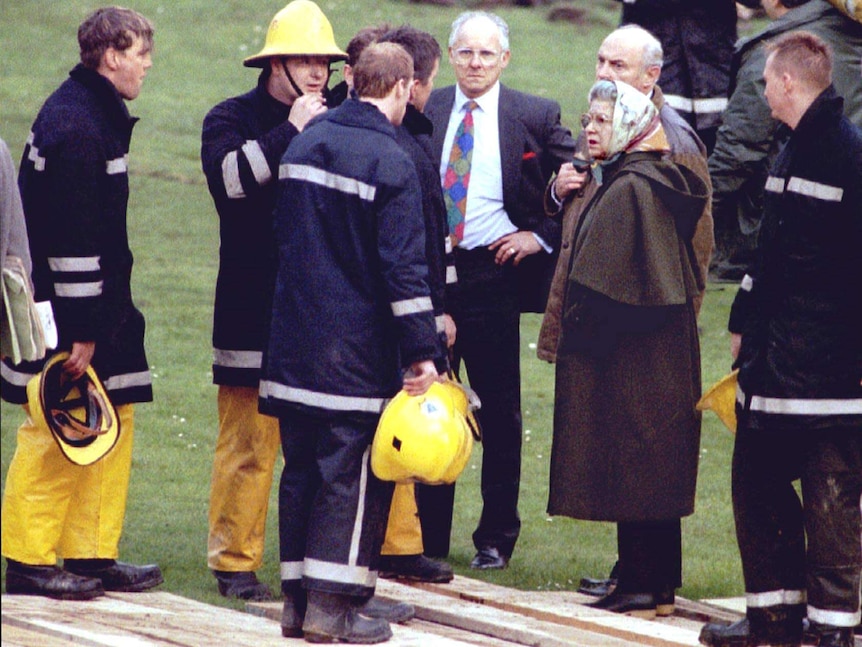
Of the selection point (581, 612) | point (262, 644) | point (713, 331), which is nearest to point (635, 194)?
point (581, 612)

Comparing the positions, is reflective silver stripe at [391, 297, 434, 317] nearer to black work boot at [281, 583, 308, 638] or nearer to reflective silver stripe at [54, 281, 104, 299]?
black work boot at [281, 583, 308, 638]

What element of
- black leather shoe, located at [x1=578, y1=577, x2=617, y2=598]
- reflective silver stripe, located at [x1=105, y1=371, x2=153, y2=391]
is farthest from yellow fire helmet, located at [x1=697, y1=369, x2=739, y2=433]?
reflective silver stripe, located at [x1=105, y1=371, x2=153, y2=391]

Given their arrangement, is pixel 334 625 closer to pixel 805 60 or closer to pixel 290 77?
pixel 290 77

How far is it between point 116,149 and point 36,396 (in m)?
1.00

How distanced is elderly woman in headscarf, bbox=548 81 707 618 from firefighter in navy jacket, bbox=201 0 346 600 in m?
1.18

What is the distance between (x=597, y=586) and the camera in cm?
802

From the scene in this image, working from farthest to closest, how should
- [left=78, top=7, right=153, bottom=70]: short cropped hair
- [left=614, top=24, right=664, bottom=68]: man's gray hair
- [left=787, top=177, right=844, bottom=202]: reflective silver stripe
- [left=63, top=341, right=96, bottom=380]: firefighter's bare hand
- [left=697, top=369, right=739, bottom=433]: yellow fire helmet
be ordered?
[left=614, top=24, right=664, bottom=68]: man's gray hair
[left=78, top=7, right=153, bottom=70]: short cropped hair
[left=63, top=341, right=96, bottom=380]: firefighter's bare hand
[left=697, top=369, right=739, bottom=433]: yellow fire helmet
[left=787, top=177, right=844, bottom=202]: reflective silver stripe

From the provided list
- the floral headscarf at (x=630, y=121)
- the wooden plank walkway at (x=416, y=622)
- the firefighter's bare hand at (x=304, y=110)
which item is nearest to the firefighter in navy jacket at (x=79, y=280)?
the wooden plank walkway at (x=416, y=622)

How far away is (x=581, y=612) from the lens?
24.4 ft

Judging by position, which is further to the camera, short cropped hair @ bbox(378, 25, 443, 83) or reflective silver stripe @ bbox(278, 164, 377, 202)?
short cropped hair @ bbox(378, 25, 443, 83)

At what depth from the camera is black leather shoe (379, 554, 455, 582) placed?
8.00 m

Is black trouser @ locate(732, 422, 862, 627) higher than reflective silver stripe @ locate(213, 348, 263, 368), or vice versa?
reflective silver stripe @ locate(213, 348, 263, 368)

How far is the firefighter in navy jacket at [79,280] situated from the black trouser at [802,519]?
8.07ft

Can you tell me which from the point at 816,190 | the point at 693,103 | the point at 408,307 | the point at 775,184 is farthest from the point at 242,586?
the point at 693,103
